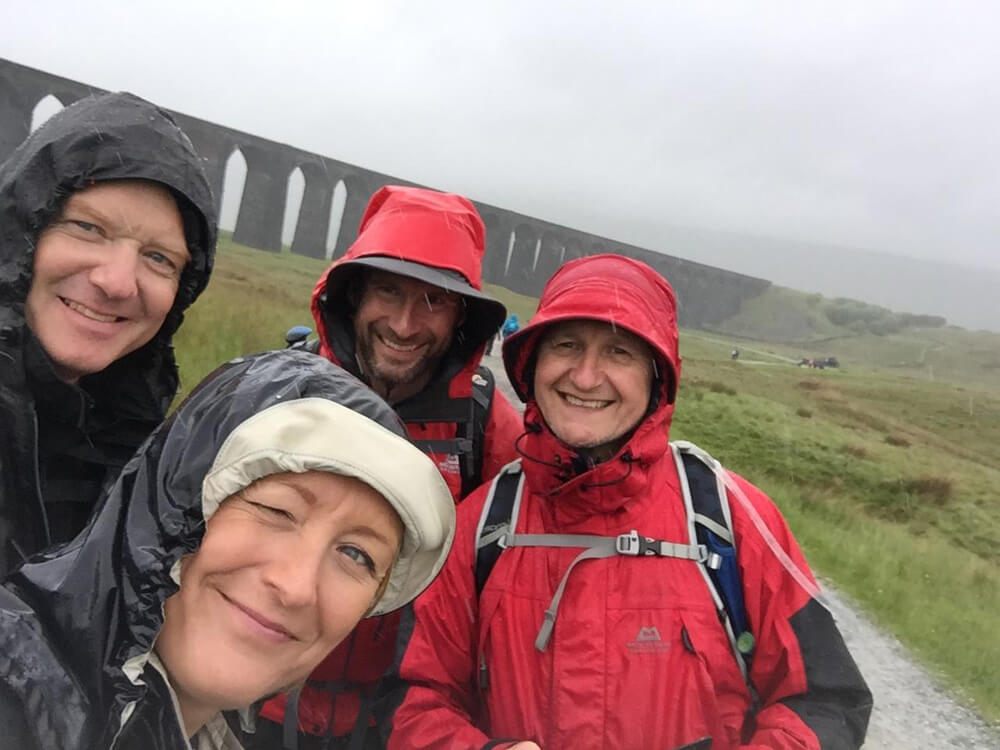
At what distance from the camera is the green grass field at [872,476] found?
252 inches

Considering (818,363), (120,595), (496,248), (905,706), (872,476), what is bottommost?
(905,706)

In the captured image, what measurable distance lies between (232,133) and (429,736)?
46.6 meters

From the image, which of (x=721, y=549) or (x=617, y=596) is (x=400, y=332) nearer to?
(x=617, y=596)

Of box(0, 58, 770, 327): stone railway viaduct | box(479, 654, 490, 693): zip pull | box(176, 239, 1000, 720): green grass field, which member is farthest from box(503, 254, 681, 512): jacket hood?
box(0, 58, 770, 327): stone railway viaduct

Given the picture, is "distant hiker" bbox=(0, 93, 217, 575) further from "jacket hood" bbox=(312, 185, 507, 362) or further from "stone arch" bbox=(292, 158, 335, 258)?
"stone arch" bbox=(292, 158, 335, 258)

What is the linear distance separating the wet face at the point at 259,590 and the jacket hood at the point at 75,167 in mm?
951

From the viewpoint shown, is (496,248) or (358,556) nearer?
(358,556)

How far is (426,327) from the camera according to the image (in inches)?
105

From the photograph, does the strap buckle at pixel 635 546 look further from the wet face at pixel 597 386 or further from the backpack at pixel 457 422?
the backpack at pixel 457 422

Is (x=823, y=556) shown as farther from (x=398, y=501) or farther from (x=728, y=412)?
(x=728, y=412)

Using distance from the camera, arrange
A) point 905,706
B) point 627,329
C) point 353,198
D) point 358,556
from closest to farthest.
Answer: point 358,556, point 627,329, point 905,706, point 353,198

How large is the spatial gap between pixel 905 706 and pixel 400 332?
450cm

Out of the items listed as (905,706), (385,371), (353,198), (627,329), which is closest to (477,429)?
(385,371)

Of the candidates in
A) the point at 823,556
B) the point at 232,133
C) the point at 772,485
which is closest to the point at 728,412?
the point at 772,485
